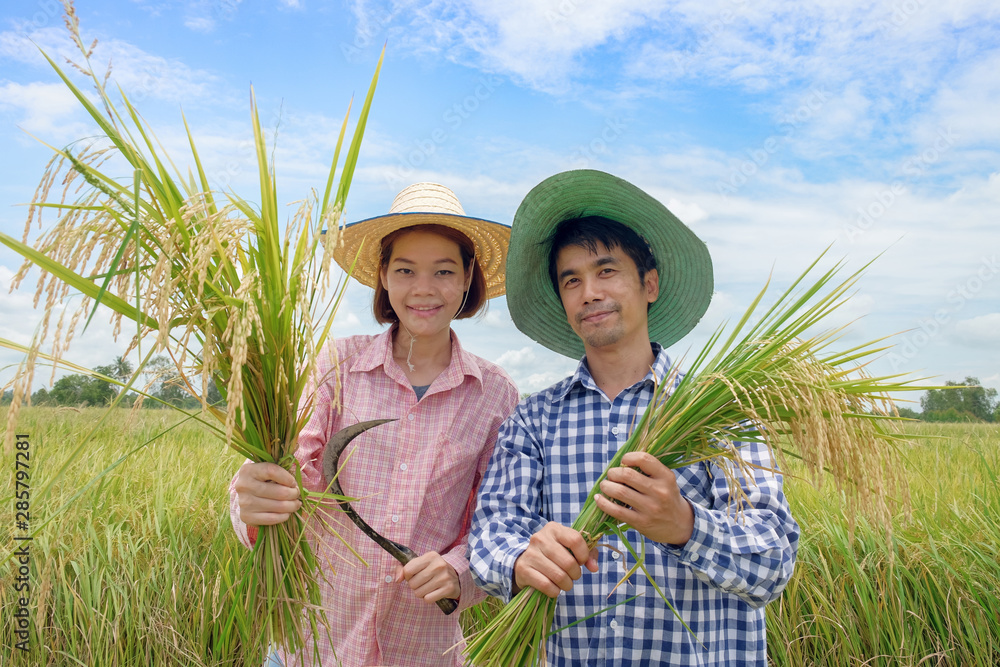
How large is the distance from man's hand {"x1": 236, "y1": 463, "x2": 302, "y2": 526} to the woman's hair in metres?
1.21

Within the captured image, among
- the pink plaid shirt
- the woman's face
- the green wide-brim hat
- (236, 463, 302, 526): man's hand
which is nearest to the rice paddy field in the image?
the pink plaid shirt

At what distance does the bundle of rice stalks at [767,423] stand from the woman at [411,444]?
36 centimetres

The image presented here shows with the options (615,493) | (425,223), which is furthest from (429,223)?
(615,493)

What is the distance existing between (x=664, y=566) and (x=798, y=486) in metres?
3.12

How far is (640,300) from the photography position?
8.72 feet

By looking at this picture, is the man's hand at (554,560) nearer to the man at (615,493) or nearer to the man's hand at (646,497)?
the man at (615,493)

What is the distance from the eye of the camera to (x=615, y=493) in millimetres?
1872

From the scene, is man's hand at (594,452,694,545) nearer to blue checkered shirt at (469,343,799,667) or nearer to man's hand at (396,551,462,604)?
blue checkered shirt at (469,343,799,667)

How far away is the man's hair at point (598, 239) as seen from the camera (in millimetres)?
2682

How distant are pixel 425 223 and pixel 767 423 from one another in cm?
168

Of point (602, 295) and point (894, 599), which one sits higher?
point (602, 295)

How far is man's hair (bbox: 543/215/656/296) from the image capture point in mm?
2682

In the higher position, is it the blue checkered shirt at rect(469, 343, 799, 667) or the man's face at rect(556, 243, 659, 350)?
the man's face at rect(556, 243, 659, 350)

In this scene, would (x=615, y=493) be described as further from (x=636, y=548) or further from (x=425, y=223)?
(x=425, y=223)
